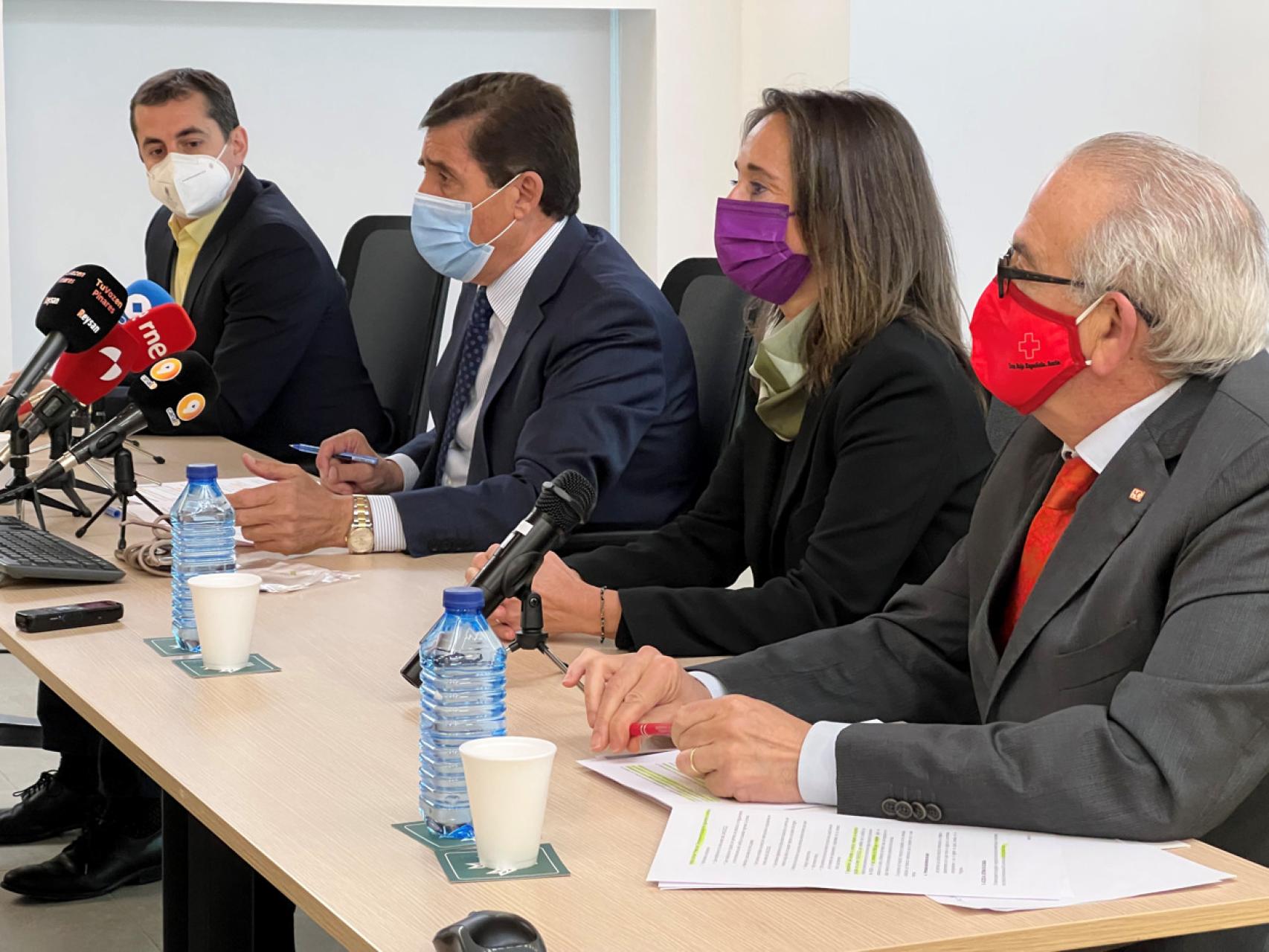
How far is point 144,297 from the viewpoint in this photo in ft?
9.91

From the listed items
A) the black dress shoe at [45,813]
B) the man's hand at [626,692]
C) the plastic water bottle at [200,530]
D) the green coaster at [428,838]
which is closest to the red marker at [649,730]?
the man's hand at [626,692]

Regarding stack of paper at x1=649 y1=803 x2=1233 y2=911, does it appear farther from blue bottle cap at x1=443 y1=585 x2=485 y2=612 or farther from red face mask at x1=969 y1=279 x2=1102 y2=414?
red face mask at x1=969 y1=279 x2=1102 y2=414

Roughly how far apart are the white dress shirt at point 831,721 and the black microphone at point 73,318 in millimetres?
1377

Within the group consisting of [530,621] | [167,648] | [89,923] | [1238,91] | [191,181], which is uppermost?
[1238,91]

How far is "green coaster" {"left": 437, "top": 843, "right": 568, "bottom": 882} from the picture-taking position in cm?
116

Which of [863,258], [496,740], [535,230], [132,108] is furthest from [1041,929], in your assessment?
[132,108]

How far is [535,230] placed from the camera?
2855mm

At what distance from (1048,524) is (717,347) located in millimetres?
1298

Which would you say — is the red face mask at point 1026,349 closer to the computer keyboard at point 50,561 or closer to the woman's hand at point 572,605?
the woman's hand at point 572,605

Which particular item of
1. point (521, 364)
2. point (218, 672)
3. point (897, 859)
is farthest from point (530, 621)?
point (521, 364)

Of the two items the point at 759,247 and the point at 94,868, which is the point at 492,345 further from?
the point at 94,868

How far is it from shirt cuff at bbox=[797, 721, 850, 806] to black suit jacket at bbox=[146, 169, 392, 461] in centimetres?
259

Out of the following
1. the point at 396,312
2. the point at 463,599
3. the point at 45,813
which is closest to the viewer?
the point at 463,599

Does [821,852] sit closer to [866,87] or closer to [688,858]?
[688,858]
